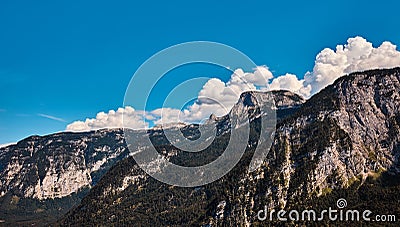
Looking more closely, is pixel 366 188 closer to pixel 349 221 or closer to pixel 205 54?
pixel 349 221

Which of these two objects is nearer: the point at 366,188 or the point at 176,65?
the point at 176,65

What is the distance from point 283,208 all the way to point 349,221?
130ft

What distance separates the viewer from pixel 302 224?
16925cm

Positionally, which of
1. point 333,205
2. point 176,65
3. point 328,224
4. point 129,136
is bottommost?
point 129,136

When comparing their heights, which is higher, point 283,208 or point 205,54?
point 283,208

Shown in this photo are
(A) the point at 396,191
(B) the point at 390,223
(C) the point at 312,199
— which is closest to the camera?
(B) the point at 390,223

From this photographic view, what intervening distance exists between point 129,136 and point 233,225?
185757 millimetres

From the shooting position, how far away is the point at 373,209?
563ft

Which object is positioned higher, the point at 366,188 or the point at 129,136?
the point at 366,188

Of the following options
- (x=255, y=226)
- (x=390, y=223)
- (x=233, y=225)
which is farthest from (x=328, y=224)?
(x=233, y=225)

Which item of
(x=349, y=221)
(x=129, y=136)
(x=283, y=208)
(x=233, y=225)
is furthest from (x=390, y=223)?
(x=129, y=136)

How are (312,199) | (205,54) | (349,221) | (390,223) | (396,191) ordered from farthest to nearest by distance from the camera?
(312,199)
(396,191)
(349,221)
(390,223)
(205,54)

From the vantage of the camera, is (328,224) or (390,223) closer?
(390,223)

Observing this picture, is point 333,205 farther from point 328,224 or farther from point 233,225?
point 233,225
